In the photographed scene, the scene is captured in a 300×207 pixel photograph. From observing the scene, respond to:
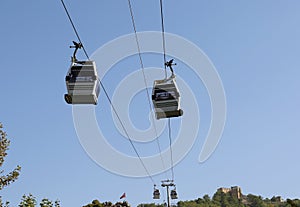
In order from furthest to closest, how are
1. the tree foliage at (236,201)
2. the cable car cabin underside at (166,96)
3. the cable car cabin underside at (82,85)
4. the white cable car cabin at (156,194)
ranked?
the tree foliage at (236,201) < the white cable car cabin at (156,194) < the cable car cabin underside at (166,96) < the cable car cabin underside at (82,85)

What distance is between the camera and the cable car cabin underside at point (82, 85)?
1212 centimetres

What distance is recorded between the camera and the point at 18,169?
17562 millimetres

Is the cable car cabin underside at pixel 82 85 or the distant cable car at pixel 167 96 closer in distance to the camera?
the cable car cabin underside at pixel 82 85

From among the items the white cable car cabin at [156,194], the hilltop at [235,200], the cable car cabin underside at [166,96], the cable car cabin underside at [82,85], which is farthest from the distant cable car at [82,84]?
the hilltop at [235,200]

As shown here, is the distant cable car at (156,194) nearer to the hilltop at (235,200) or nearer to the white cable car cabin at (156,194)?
the white cable car cabin at (156,194)

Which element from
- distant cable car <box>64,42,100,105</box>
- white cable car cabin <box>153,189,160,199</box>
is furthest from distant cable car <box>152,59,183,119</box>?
white cable car cabin <box>153,189,160,199</box>

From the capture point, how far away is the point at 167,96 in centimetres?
1426

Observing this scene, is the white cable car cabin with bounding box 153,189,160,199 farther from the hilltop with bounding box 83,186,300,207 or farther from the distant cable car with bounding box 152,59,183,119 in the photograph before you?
the hilltop with bounding box 83,186,300,207

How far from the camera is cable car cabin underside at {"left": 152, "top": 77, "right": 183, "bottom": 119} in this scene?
46.8ft

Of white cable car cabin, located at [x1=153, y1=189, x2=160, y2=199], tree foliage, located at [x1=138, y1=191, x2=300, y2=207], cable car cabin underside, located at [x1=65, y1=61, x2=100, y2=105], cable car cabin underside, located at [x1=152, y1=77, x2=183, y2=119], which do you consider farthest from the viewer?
tree foliage, located at [x1=138, y1=191, x2=300, y2=207]

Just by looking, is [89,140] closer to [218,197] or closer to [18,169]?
[18,169]

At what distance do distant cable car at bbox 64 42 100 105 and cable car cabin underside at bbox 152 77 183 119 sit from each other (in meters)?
2.51

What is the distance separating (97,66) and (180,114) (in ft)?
12.0

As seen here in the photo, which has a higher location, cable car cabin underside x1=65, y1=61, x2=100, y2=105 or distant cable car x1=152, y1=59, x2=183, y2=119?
distant cable car x1=152, y1=59, x2=183, y2=119
